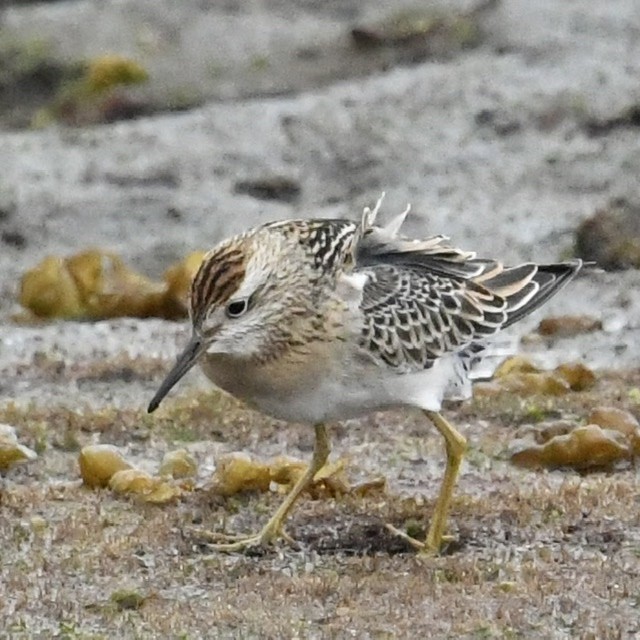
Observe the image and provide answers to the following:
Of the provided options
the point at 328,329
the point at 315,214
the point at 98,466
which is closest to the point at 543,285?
the point at 328,329

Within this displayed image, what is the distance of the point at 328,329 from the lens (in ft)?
24.6

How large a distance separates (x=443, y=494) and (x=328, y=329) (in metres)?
0.84

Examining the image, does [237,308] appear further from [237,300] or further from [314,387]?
[314,387]

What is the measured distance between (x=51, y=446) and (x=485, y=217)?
236 inches

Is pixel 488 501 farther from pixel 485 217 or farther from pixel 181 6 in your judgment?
pixel 181 6

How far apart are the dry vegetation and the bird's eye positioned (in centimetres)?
99

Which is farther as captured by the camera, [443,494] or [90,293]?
[90,293]

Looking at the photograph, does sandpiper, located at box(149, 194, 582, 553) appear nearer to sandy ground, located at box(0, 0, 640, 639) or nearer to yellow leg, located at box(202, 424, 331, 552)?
yellow leg, located at box(202, 424, 331, 552)

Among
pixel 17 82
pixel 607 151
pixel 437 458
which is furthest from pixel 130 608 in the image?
pixel 17 82

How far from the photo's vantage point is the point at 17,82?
768 inches

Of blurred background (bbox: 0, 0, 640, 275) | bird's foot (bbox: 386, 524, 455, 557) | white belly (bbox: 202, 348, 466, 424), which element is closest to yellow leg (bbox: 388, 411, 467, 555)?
bird's foot (bbox: 386, 524, 455, 557)

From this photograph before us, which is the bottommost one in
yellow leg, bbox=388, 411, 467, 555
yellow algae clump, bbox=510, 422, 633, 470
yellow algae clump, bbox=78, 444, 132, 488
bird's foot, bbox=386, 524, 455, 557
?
yellow algae clump, bbox=78, 444, 132, 488

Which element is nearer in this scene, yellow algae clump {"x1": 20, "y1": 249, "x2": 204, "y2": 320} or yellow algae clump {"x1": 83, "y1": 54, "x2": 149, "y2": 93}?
yellow algae clump {"x1": 20, "y1": 249, "x2": 204, "y2": 320}

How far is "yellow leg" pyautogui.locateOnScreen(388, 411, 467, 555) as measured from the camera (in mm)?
7543
